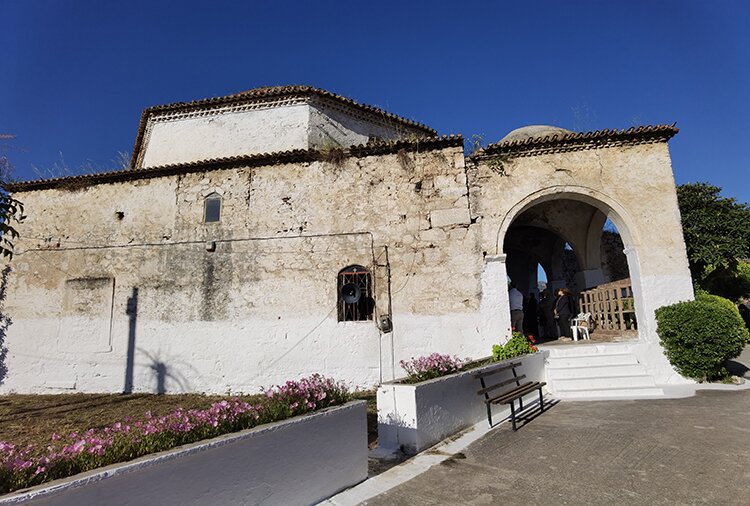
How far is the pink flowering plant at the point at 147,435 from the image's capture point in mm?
2334

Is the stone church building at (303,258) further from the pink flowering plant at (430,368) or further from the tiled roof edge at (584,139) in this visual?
the pink flowering plant at (430,368)

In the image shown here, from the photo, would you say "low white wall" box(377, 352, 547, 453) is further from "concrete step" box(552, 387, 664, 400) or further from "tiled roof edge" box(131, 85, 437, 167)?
"tiled roof edge" box(131, 85, 437, 167)

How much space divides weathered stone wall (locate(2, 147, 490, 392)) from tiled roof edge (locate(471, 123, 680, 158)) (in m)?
1.17

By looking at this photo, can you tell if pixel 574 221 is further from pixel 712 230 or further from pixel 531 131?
pixel 712 230

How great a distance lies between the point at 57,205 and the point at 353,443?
12.4 m

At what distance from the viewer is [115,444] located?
277cm

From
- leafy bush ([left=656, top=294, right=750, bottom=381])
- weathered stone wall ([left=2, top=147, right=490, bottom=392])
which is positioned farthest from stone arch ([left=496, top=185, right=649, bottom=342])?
weathered stone wall ([left=2, top=147, right=490, bottom=392])

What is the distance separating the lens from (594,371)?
845 centimetres

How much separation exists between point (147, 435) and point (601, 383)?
8.31 metres

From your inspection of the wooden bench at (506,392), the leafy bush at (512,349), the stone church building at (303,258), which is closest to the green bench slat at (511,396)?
the wooden bench at (506,392)

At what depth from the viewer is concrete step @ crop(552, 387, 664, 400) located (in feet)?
25.4

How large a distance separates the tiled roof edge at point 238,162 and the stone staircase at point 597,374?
5.77 meters

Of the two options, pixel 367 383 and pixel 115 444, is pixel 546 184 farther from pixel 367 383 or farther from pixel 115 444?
pixel 115 444

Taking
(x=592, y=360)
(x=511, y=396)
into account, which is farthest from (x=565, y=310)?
(x=511, y=396)
